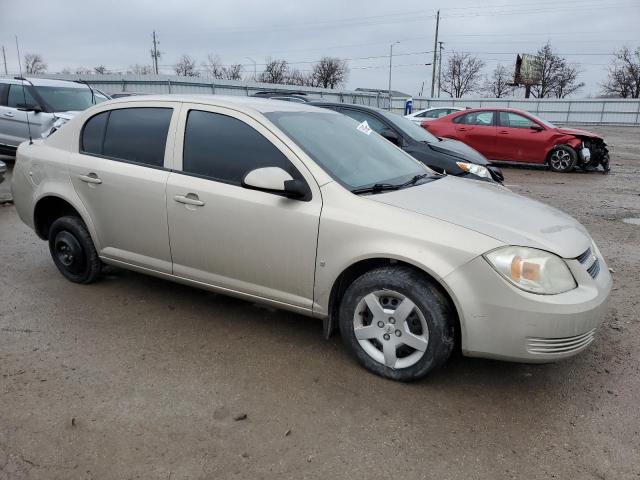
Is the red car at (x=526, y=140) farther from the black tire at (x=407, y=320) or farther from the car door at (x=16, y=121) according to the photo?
the black tire at (x=407, y=320)

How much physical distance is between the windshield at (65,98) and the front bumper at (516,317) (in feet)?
33.4

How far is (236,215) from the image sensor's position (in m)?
3.40

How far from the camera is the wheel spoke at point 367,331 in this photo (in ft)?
10.2

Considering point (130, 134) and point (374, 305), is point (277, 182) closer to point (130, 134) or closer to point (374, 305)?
point (374, 305)

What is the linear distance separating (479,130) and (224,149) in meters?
10.8

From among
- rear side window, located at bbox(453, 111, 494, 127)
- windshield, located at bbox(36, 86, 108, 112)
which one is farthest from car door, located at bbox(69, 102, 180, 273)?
rear side window, located at bbox(453, 111, 494, 127)

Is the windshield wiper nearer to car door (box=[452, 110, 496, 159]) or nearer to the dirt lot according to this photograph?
the dirt lot

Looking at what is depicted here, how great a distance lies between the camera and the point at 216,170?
357 cm

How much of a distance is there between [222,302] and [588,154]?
11.1m

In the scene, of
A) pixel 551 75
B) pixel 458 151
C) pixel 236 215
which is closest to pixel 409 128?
pixel 458 151

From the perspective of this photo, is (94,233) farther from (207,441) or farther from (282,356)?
(207,441)

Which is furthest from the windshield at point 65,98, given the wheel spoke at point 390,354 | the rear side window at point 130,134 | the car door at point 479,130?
the wheel spoke at point 390,354

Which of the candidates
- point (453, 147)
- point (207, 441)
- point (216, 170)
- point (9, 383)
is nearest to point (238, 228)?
point (216, 170)

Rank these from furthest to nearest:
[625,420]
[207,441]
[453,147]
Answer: [453,147] → [625,420] → [207,441]
